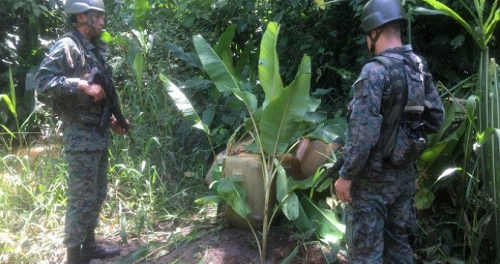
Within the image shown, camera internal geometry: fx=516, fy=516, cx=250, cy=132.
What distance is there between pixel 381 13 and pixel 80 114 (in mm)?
2118

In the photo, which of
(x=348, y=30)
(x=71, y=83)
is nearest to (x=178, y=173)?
(x=71, y=83)

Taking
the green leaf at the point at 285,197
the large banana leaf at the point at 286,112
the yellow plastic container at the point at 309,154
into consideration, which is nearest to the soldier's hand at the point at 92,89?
the large banana leaf at the point at 286,112

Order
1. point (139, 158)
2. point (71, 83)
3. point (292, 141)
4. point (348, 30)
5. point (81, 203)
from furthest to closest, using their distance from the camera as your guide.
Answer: point (348, 30)
point (139, 158)
point (292, 141)
point (81, 203)
point (71, 83)

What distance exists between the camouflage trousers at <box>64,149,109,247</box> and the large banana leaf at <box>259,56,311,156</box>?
1240 millimetres

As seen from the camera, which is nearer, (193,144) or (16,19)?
(193,144)

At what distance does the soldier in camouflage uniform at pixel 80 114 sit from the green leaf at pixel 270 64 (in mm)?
1128

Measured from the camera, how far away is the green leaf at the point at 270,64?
3322 mm

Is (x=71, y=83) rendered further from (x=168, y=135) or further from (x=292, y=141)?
(x=168, y=135)

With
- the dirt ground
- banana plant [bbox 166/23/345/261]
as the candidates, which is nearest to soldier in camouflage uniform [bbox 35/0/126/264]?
the dirt ground

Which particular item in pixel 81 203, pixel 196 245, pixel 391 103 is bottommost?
pixel 196 245

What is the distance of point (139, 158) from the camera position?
5066 millimetres

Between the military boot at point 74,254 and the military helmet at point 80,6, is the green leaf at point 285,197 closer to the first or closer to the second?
the military boot at point 74,254

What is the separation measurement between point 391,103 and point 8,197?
11.3ft

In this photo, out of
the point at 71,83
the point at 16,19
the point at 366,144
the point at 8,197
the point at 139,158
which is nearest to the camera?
the point at 366,144
